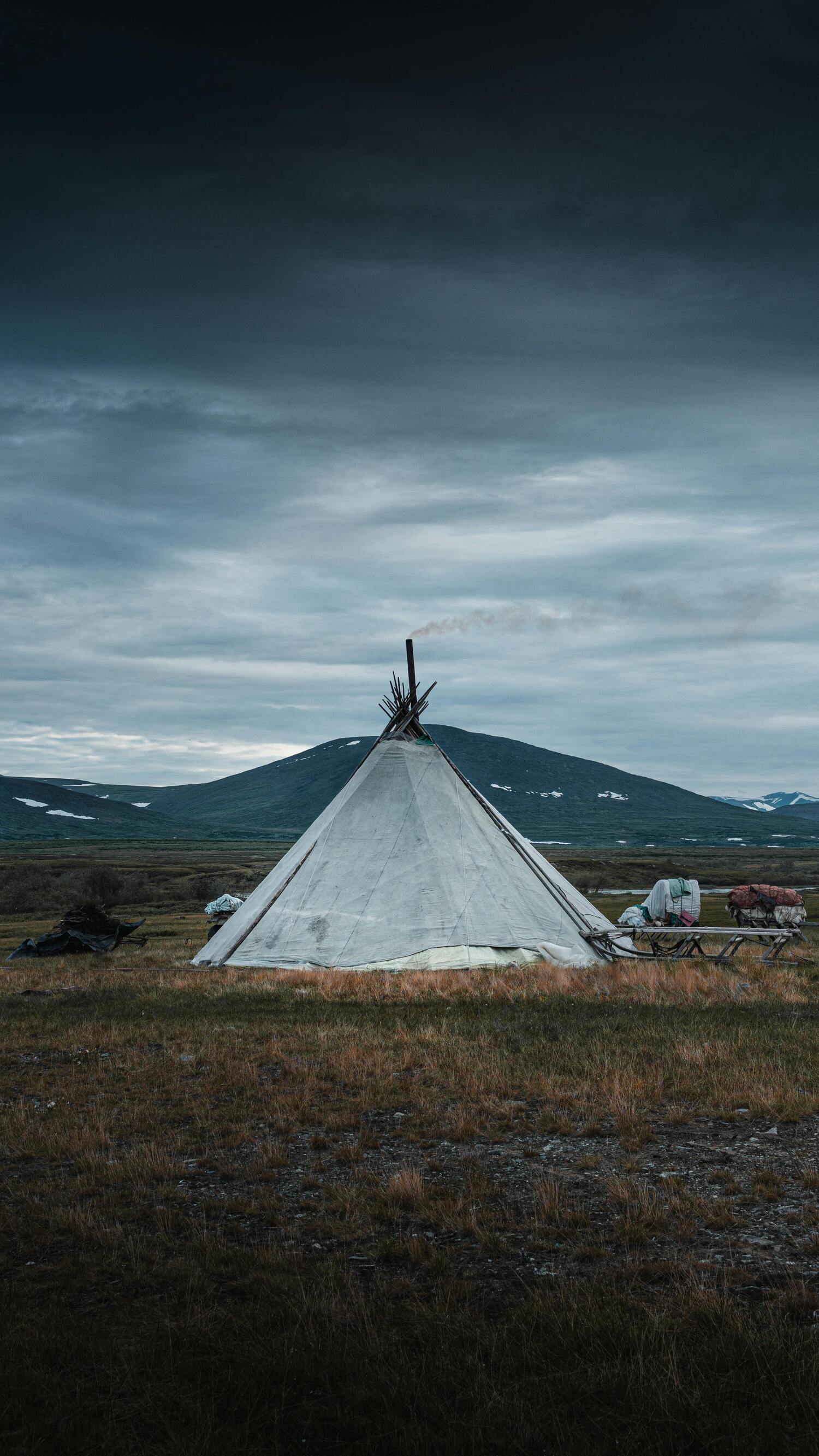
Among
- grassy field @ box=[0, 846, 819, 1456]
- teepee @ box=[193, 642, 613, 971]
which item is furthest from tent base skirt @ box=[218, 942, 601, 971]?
grassy field @ box=[0, 846, 819, 1456]

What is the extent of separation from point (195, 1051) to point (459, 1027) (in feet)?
11.5

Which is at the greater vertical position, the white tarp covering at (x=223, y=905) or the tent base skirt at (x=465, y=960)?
the tent base skirt at (x=465, y=960)

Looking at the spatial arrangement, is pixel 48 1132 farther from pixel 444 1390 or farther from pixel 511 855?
pixel 511 855

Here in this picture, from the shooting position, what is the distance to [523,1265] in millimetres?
5320

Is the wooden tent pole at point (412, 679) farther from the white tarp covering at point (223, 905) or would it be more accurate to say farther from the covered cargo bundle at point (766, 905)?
the white tarp covering at point (223, 905)

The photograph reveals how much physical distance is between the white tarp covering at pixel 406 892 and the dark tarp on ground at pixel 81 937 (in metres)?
6.16

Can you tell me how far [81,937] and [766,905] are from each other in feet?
61.3

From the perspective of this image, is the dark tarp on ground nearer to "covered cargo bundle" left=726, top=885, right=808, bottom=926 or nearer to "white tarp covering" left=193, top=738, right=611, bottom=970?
"white tarp covering" left=193, top=738, right=611, bottom=970

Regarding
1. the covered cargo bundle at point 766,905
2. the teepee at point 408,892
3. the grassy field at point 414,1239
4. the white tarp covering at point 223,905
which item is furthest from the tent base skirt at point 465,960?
the white tarp covering at point 223,905

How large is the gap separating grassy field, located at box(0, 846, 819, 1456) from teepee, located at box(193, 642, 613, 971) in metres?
6.68

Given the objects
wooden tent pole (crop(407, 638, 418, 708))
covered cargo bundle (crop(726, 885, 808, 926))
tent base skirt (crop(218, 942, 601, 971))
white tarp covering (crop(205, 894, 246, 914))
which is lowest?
white tarp covering (crop(205, 894, 246, 914))

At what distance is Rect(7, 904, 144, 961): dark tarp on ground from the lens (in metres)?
26.0

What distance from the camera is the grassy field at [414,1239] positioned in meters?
3.87

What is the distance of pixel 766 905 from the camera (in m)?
22.5
